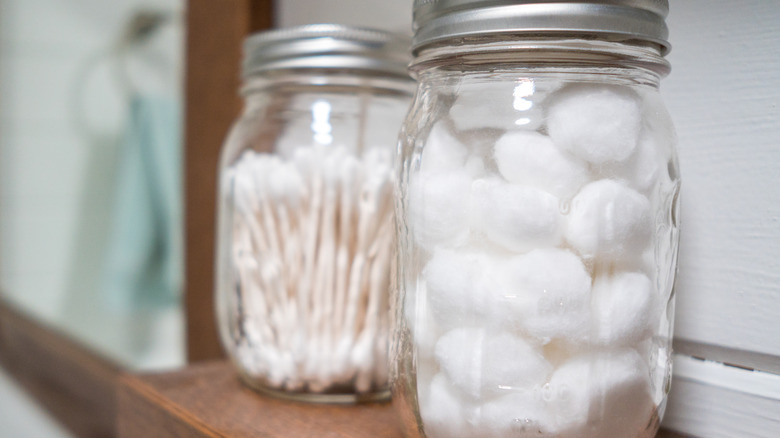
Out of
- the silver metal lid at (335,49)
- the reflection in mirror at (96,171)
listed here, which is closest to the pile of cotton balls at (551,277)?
the silver metal lid at (335,49)

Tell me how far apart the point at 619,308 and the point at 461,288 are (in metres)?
0.05

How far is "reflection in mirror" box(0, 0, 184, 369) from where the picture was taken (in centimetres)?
91

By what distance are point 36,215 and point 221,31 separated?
30.6 inches

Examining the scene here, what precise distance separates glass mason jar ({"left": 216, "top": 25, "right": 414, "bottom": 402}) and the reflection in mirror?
0.56m

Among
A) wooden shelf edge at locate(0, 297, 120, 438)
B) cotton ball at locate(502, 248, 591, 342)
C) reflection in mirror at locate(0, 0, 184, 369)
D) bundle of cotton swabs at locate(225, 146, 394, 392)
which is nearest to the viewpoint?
cotton ball at locate(502, 248, 591, 342)

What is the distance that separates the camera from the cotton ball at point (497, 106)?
23 centimetres

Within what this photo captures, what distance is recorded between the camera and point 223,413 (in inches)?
12.3

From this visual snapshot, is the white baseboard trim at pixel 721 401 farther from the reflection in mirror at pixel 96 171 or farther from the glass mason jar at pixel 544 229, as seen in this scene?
the reflection in mirror at pixel 96 171

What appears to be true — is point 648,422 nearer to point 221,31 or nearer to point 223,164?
point 223,164

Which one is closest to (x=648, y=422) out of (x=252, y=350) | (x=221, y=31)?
(x=252, y=350)

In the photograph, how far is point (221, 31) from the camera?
0.55 meters

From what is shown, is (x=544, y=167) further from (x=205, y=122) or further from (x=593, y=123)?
(x=205, y=122)

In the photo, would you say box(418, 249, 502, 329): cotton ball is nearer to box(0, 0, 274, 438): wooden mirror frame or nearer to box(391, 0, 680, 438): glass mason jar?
box(391, 0, 680, 438): glass mason jar

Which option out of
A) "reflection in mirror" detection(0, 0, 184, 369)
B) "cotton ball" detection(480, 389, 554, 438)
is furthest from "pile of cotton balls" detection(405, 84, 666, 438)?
"reflection in mirror" detection(0, 0, 184, 369)
